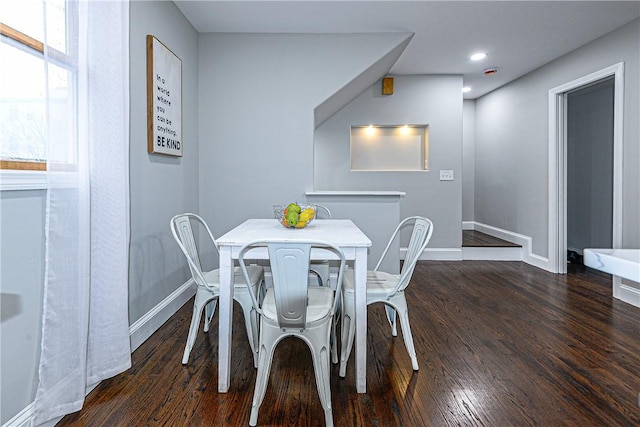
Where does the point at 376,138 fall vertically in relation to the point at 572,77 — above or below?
below

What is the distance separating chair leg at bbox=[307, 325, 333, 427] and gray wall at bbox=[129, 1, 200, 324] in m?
1.24

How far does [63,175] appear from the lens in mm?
1491

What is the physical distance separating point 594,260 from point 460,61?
153 inches

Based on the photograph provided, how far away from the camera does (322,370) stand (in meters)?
1.56

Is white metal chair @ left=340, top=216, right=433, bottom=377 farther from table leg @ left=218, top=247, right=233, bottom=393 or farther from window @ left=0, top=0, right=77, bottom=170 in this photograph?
window @ left=0, top=0, right=77, bottom=170

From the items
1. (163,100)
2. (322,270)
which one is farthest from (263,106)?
(322,270)

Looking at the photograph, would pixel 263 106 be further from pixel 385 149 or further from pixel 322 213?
pixel 385 149

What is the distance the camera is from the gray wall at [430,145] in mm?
4796

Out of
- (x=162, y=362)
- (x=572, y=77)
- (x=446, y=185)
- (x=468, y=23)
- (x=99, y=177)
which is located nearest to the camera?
(x=99, y=177)

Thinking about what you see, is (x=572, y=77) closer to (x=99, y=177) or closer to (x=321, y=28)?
(x=321, y=28)

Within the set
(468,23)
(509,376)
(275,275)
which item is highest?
(468,23)

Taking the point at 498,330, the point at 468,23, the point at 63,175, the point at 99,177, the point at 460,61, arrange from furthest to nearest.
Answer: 1. the point at 460,61
2. the point at 468,23
3. the point at 498,330
4. the point at 99,177
5. the point at 63,175

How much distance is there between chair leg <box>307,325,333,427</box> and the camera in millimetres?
1515

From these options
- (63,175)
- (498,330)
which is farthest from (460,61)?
(63,175)
